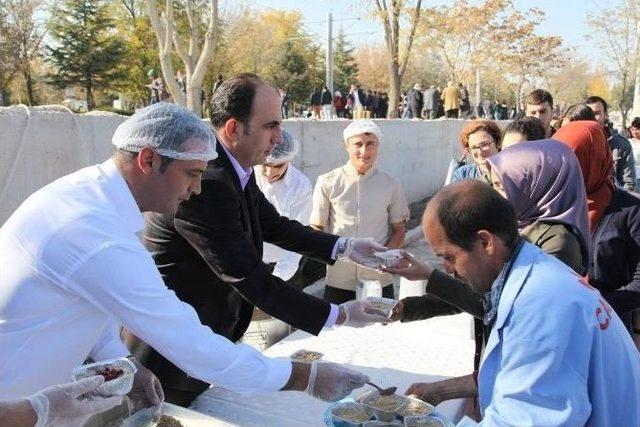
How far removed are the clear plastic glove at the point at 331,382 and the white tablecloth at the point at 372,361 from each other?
0.21 metres

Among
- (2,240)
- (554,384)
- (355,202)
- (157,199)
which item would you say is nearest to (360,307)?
(157,199)

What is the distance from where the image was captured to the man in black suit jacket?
2287mm

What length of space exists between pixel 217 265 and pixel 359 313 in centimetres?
59

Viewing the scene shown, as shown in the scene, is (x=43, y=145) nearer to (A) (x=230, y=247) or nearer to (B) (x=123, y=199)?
(A) (x=230, y=247)

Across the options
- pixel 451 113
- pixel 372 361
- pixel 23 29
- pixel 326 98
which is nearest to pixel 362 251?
pixel 372 361

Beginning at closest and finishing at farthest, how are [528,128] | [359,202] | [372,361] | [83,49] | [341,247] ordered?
[372,361] < [341,247] < [528,128] < [359,202] < [83,49]

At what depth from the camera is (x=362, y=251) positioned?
10.0ft

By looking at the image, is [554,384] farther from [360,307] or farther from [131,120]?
[131,120]

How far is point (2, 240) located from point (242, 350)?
752 mm

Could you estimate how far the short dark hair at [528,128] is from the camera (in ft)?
12.8

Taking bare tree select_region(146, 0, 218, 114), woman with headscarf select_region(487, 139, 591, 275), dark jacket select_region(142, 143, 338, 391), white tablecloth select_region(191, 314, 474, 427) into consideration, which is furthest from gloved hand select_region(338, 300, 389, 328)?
bare tree select_region(146, 0, 218, 114)

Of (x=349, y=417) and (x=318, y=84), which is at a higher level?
(x=318, y=84)

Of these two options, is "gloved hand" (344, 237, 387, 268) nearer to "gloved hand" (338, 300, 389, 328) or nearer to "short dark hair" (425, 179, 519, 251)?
"gloved hand" (338, 300, 389, 328)

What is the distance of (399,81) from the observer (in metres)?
18.4
